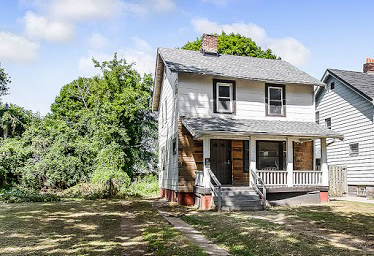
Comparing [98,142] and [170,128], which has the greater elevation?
[170,128]

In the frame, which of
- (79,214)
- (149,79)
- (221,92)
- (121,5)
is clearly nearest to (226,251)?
(79,214)

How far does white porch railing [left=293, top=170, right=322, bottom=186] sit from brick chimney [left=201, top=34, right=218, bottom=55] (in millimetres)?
8230

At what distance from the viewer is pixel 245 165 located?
53.0 ft

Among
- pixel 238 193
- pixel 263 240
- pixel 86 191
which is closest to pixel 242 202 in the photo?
pixel 238 193

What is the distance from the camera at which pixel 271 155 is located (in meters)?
16.8

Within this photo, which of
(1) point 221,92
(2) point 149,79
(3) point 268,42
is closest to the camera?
(1) point 221,92

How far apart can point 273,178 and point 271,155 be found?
1.75 metres

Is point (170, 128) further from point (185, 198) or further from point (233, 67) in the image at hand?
point (233, 67)

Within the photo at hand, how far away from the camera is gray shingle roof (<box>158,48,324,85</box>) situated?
16016mm

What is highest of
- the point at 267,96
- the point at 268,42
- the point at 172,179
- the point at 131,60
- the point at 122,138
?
the point at 268,42

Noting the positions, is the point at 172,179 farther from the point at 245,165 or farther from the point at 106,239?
the point at 106,239

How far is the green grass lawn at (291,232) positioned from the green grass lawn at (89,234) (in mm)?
944

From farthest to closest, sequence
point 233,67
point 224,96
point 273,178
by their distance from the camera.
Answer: point 233,67, point 224,96, point 273,178

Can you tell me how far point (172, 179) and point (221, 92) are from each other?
4.90 m
